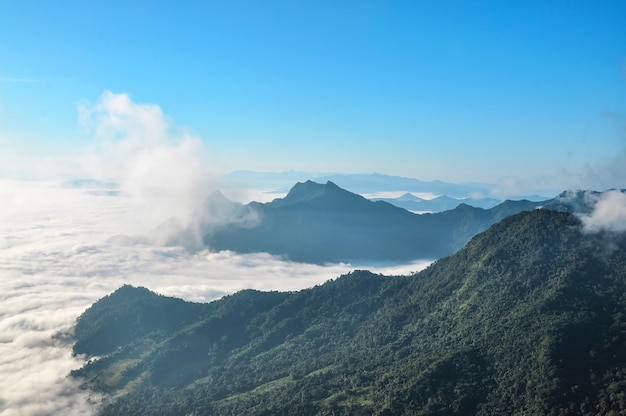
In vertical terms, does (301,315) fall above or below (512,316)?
below

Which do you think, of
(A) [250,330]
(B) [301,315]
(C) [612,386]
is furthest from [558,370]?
(A) [250,330]

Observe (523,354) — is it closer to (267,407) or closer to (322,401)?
(322,401)

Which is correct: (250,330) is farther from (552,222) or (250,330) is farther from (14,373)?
(552,222)

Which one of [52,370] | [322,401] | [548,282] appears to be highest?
[548,282]

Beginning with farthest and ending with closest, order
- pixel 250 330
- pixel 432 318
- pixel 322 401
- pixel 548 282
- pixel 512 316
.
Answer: pixel 250 330, pixel 432 318, pixel 548 282, pixel 512 316, pixel 322 401

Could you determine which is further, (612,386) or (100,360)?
(100,360)

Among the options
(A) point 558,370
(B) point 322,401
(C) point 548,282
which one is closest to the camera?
(A) point 558,370
